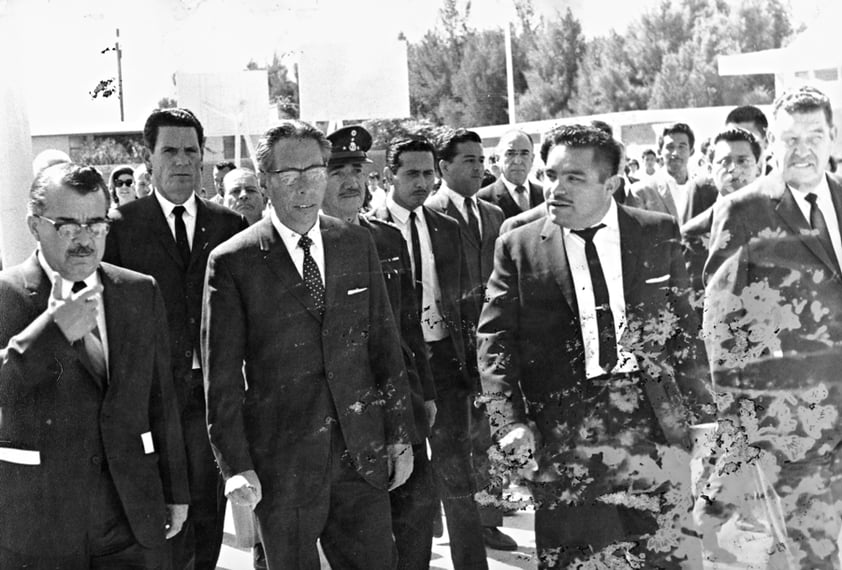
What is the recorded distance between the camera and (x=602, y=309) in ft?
10.9

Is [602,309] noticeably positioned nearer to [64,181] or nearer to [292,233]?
[292,233]

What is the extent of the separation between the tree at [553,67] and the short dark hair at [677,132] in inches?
13.2

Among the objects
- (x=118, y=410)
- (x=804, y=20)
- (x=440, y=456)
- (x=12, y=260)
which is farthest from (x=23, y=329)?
(x=804, y=20)

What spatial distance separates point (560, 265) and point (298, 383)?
87cm

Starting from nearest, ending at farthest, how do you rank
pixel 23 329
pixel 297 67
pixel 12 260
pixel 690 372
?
pixel 23 329
pixel 690 372
pixel 12 260
pixel 297 67

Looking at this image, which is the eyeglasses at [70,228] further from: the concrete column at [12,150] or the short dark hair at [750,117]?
the short dark hair at [750,117]

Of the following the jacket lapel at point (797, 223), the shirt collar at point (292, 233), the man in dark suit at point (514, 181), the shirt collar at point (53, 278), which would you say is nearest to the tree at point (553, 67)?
the jacket lapel at point (797, 223)

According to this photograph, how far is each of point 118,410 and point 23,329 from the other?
0.33 metres

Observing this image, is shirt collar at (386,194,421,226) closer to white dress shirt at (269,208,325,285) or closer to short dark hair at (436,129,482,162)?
short dark hair at (436,129,482,162)

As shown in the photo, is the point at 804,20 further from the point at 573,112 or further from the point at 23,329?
the point at 23,329

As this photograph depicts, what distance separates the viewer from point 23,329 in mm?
2893

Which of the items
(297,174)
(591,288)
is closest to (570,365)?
(591,288)

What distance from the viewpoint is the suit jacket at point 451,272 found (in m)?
4.45

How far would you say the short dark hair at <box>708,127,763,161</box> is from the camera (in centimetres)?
351
